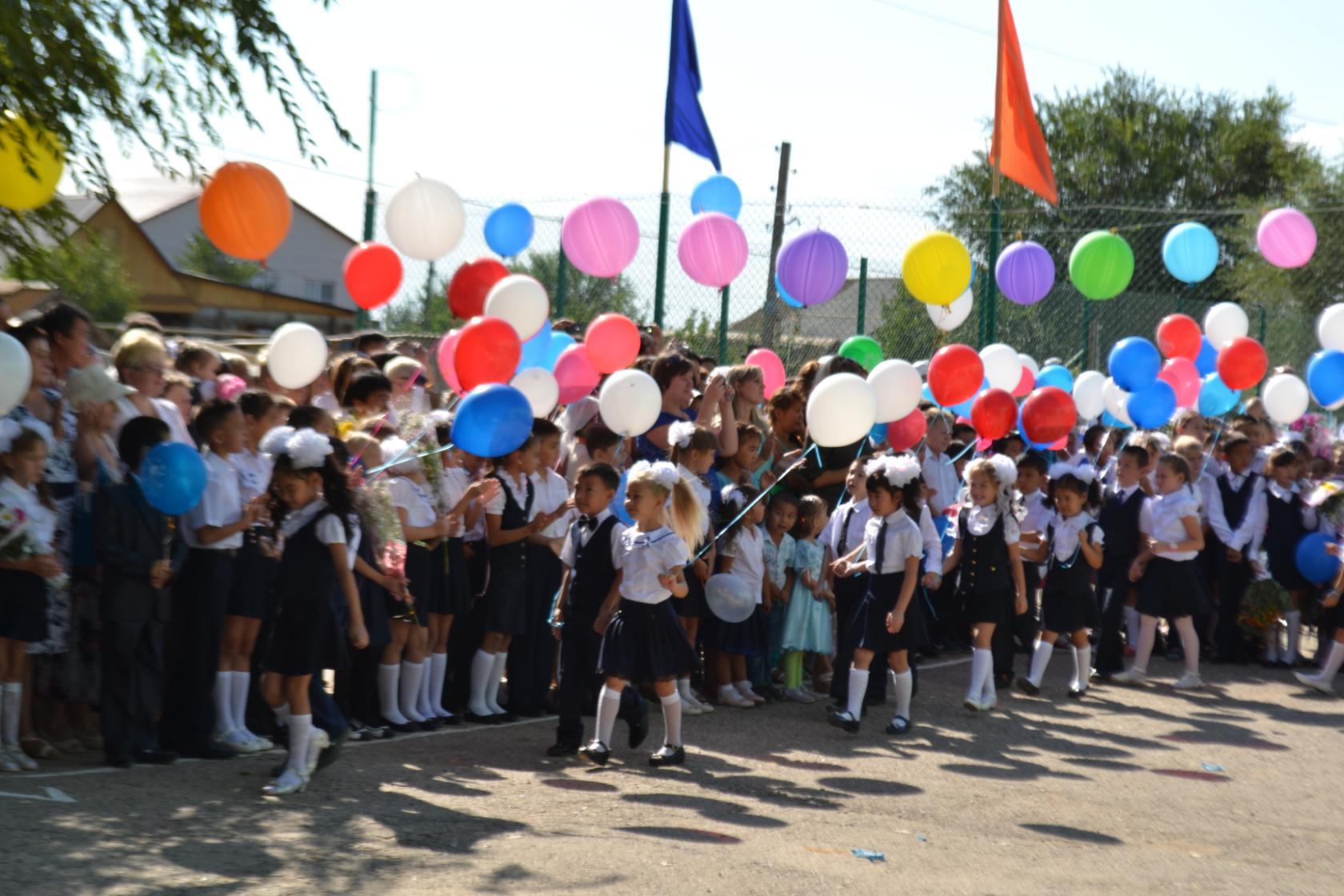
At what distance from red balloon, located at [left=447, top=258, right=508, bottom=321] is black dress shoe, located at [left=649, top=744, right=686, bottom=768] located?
144 inches

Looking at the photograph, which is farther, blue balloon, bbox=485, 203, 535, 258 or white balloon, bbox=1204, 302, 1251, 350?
white balloon, bbox=1204, 302, 1251, 350

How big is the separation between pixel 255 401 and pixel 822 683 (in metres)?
4.14

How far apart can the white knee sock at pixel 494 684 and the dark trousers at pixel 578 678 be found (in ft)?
2.49

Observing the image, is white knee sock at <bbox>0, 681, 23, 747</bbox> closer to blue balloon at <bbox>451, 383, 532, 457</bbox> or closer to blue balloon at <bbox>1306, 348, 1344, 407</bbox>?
blue balloon at <bbox>451, 383, 532, 457</bbox>

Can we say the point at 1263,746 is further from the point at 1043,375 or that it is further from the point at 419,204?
the point at 419,204

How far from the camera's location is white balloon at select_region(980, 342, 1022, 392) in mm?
10930

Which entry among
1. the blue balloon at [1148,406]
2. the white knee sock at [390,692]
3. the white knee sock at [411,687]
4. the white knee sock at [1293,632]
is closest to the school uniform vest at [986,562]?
the blue balloon at [1148,406]

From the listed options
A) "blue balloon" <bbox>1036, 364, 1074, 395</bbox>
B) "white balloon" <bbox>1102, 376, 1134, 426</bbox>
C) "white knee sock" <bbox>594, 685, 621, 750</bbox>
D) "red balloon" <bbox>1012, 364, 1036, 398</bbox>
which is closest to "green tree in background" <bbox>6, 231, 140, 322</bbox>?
"white knee sock" <bbox>594, 685, 621, 750</bbox>

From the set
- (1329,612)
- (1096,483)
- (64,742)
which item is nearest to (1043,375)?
(1096,483)

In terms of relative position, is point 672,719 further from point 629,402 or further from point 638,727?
point 629,402

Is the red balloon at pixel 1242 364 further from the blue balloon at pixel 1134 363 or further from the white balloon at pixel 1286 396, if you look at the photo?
the blue balloon at pixel 1134 363

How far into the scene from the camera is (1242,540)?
11172 mm

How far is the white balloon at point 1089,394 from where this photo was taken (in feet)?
37.8

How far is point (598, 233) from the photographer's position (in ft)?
32.5
